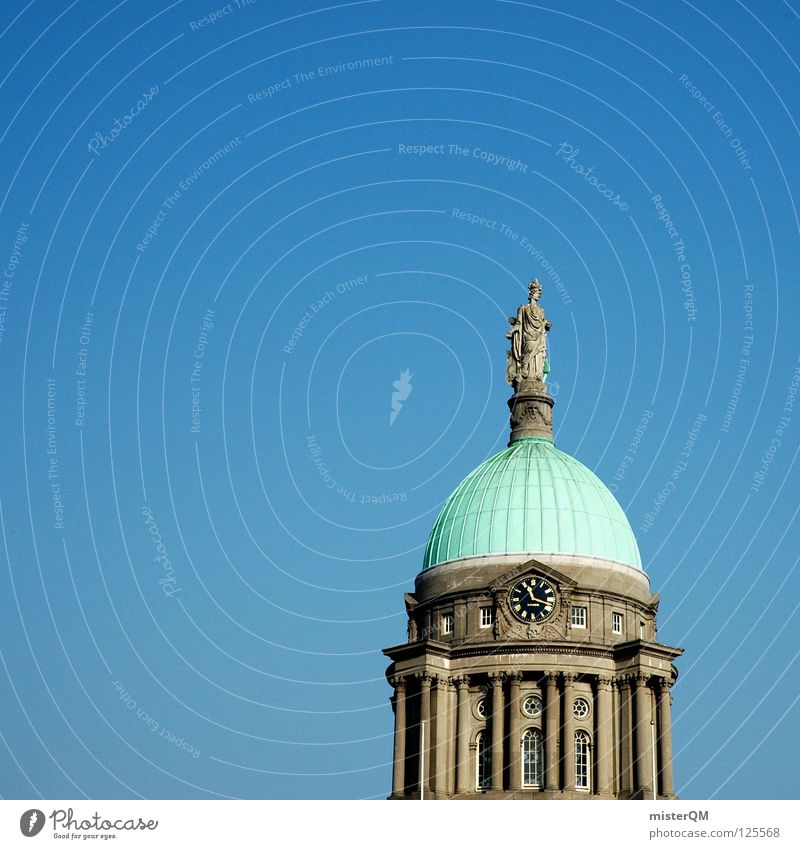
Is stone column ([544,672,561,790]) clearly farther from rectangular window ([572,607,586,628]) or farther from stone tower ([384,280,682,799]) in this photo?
rectangular window ([572,607,586,628])

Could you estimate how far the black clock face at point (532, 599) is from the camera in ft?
358

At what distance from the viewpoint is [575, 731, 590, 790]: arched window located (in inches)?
4186

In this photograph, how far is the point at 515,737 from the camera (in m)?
107

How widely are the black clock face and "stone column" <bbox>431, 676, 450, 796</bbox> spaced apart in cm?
603

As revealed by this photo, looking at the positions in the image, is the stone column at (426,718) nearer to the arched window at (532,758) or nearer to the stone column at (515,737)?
the stone column at (515,737)

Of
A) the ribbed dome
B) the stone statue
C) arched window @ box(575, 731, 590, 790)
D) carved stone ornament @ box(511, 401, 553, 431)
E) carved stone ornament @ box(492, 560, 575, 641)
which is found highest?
the stone statue

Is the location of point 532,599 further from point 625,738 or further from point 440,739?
point 440,739

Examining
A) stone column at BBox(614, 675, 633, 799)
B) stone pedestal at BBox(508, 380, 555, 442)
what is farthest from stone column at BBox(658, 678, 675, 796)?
stone pedestal at BBox(508, 380, 555, 442)

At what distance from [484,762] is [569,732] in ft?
17.7
